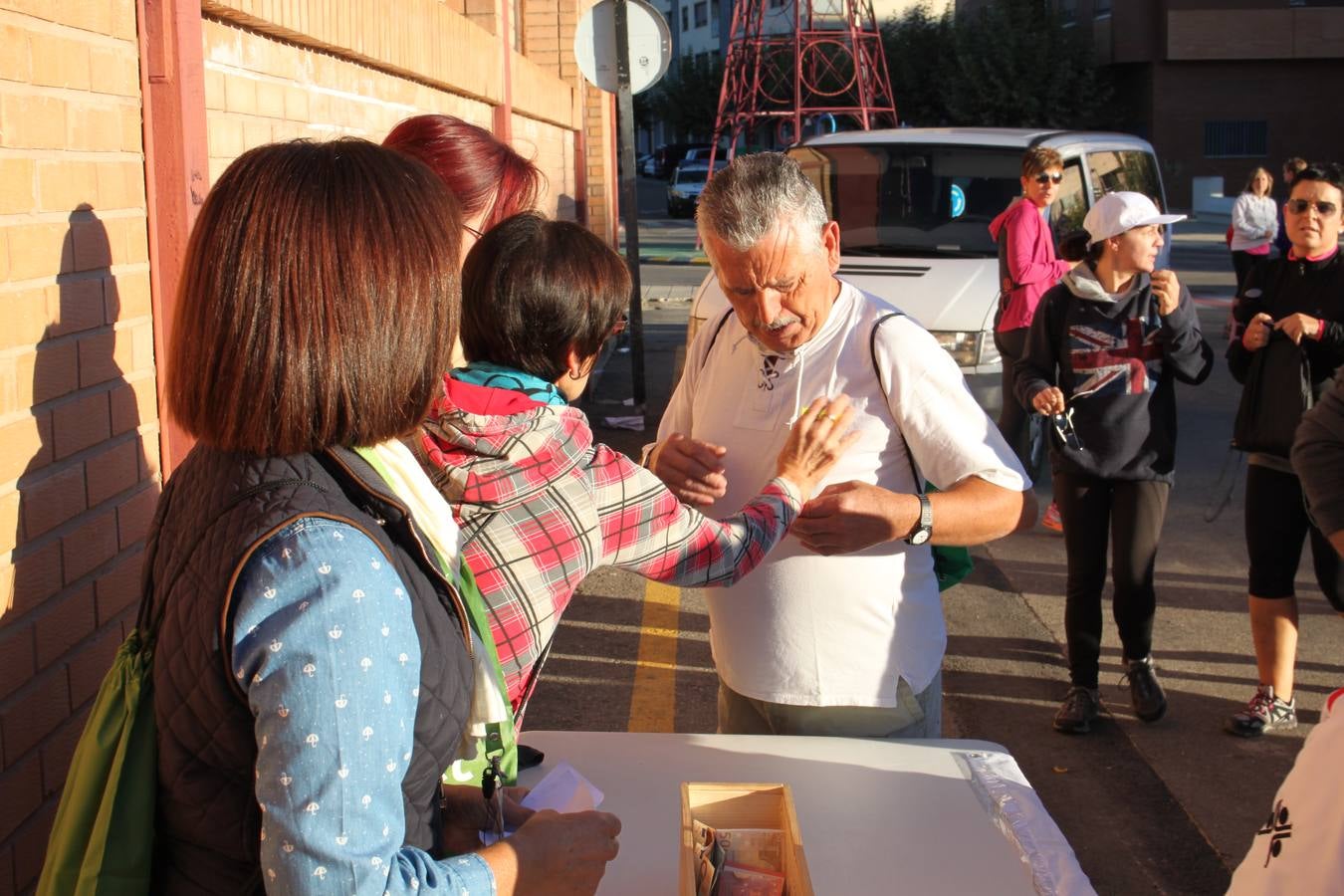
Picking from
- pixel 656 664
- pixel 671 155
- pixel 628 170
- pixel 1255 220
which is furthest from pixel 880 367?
pixel 671 155

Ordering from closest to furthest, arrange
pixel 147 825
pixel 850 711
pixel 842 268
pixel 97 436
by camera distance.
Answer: pixel 147 825 → pixel 97 436 → pixel 850 711 → pixel 842 268

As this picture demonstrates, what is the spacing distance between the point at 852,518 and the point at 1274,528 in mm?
2726

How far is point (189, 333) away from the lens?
1414 mm

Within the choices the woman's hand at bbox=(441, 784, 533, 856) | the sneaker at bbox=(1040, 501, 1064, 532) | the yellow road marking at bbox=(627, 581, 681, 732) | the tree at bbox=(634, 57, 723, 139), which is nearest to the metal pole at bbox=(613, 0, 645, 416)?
the sneaker at bbox=(1040, 501, 1064, 532)

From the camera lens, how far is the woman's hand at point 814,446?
247 cm

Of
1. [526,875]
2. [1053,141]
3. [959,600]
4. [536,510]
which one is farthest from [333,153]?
[1053,141]

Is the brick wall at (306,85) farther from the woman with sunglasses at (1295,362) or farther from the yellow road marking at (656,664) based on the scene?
the woman with sunglasses at (1295,362)

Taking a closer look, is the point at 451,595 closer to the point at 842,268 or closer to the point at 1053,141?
the point at 842,268

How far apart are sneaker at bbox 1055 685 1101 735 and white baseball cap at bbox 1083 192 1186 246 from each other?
1669mm

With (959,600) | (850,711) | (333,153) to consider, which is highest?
(333,153)

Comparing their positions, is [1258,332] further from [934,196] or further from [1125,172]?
[1125,172]

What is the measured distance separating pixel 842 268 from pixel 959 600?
2789mm

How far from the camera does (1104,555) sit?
4.98 meters

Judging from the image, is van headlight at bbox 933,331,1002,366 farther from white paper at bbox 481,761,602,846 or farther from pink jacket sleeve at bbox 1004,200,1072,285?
white paper at bbox 481,761,602,846
